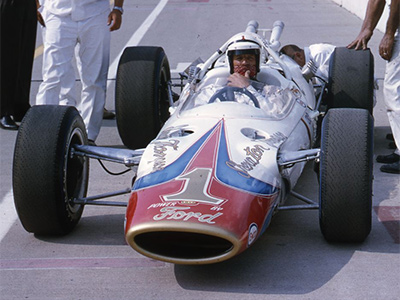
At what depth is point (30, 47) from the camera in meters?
9.48

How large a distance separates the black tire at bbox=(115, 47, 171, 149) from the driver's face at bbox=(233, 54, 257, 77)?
1080 mm

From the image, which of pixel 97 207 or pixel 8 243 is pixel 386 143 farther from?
pixel 8 243

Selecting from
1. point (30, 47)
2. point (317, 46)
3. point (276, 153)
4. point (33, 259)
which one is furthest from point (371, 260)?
point (30, 47)

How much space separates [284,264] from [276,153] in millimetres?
778

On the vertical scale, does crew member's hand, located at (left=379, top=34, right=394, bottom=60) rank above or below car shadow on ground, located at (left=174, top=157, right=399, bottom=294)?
above

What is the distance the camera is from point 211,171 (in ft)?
17.4

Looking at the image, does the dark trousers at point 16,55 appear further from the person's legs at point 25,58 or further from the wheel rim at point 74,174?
the wheel rim at point 74,174

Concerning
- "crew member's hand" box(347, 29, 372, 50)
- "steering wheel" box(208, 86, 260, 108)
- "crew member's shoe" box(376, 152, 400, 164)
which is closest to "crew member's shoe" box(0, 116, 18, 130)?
"steering wheel" box(208, 86, 260, 108)

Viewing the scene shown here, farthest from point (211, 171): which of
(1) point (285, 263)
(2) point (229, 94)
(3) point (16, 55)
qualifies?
(3) point (16, 55)

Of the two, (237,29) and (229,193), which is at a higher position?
(229,193)

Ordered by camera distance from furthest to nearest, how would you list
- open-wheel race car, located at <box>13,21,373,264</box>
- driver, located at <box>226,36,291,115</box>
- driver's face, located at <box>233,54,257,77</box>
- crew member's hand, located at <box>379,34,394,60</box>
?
crew member's hand, located at <box>379,34,394,60</box> < driver's face, located at <box>233,54,257,77</box> < driver, located at <box>226,36,291,115</box> < open-wheel race car, located at <box>13,21,373,264</box>

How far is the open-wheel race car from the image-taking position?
503cm

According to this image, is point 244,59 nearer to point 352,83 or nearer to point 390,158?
point 352,83

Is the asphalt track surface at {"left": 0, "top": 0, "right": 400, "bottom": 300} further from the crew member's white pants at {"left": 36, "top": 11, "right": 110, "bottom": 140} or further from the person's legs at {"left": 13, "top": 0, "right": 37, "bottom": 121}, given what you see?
the person's legs at {"left": 13, "top": 0, "right": 37, "bottom": 121}
